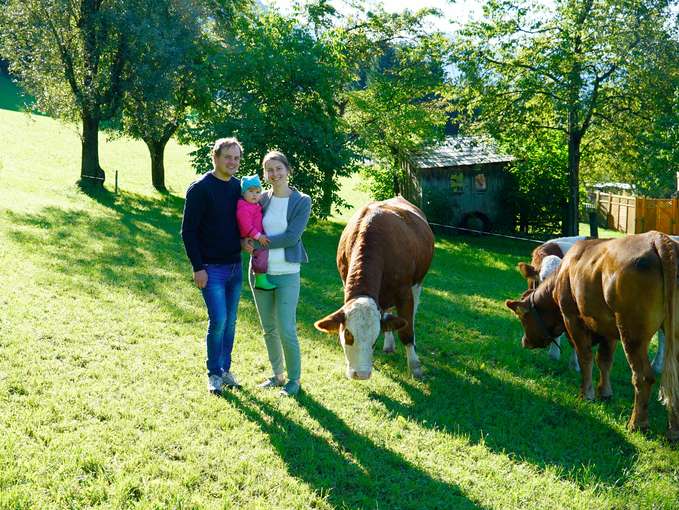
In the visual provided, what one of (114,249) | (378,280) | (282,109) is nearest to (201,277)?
(378,280)

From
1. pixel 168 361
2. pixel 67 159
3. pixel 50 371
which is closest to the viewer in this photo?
pixel 50 371

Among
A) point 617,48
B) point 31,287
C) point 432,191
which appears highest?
point 617,48

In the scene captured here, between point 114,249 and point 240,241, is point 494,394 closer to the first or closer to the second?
point 240,241

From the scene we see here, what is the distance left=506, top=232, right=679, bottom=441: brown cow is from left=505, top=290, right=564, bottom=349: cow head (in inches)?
22.1

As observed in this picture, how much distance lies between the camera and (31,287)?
28.0 feet

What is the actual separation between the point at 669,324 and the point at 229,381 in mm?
4160

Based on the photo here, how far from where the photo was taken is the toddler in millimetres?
5508

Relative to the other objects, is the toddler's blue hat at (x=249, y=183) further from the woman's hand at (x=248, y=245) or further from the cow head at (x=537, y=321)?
the cow head at (x=537, y=321)

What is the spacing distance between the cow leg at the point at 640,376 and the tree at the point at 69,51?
17409 mm

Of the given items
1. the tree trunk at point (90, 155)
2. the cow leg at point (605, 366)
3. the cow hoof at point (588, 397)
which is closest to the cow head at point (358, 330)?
the cow hoof at point (588, 397)

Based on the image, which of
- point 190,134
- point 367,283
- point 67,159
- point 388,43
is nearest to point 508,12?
point 388,43

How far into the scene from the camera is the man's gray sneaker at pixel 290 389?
19.2ft

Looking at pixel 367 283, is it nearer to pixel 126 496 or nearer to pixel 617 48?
pixel 126 496

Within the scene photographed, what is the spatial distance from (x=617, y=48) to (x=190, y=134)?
13.3 metres
